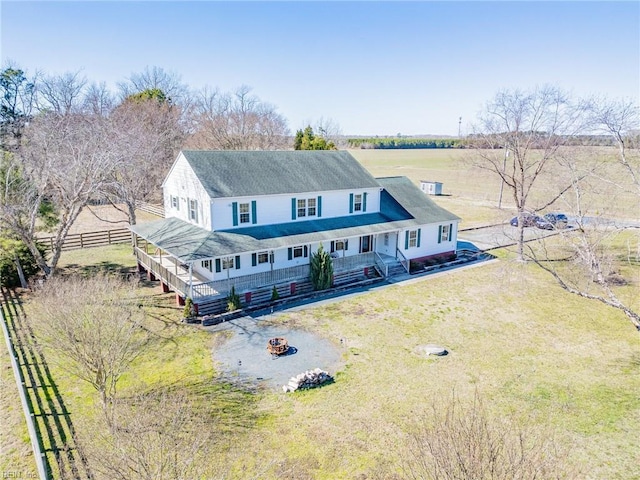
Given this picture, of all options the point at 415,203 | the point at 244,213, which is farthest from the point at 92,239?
the point at 415,203

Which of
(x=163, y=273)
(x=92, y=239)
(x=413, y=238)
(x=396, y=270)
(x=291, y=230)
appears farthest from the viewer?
(x=92, y=239)

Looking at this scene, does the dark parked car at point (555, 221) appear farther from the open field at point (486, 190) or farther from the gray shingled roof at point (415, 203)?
the gray shingled roof at point (415, 203)

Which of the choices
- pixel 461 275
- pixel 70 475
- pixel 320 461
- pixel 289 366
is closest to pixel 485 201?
pixel 461 275

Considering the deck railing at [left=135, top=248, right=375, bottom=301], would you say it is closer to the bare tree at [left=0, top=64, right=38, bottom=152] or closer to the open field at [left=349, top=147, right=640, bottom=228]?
the open field at [left=349, top=147, right=640, bottom=228]

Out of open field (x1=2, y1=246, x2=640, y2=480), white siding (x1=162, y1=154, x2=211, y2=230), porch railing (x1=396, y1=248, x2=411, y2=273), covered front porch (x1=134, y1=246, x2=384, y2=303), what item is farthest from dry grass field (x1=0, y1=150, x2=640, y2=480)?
white siding (x1=162, y1=154, x2=211, y2=230)

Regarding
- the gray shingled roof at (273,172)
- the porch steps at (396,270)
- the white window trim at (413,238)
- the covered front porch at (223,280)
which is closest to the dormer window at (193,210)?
the gray shingled roof at (273,172)

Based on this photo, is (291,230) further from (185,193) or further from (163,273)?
(163,273)

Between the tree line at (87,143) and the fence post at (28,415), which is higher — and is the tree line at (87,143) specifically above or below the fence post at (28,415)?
above
